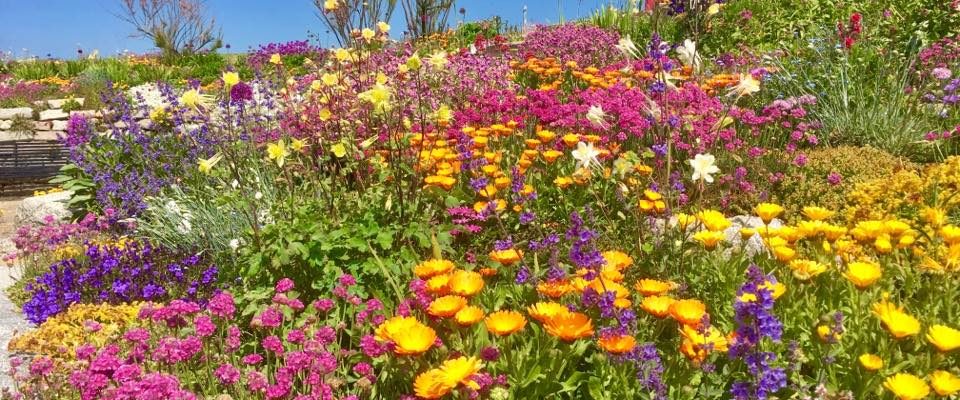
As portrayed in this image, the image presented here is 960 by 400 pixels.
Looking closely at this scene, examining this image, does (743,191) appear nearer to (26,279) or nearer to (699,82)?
(699,82)

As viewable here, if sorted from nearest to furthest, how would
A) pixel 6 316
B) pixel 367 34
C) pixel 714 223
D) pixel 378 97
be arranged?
pixel 714 223, pixel 378 97, pixel 367 34, pixel 6 316

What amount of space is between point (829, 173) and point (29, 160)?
29.7 ft

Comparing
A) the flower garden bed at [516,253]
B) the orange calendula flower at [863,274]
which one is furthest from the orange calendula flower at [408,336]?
the orange calendula flower at [863,274]

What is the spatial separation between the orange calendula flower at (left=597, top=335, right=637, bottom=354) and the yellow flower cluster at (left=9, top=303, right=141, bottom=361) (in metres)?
2.25

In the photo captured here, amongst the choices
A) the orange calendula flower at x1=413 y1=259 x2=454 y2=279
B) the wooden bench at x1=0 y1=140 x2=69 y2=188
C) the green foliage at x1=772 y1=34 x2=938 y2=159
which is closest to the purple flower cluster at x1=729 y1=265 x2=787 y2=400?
the orange calendula flower at x1=413 y1=259 x2=454 y2=279

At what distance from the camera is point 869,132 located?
18.1ft

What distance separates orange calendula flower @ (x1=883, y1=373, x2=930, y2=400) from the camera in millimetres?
1665

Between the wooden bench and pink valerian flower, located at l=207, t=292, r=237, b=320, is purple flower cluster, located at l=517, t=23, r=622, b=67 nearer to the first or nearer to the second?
pink valerian flower, located at l=207, t=292, r=237, b=320

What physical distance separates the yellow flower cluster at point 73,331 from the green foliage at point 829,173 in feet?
13.4

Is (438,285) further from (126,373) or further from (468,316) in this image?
(126,373)

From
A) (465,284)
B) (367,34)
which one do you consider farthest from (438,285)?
(367,34)

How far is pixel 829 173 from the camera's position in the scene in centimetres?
461

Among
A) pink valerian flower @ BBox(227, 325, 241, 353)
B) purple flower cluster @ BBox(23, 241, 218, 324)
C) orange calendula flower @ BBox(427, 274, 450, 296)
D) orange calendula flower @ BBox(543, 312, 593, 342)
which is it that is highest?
orange calendula flower @ BBox(427, 274, 450, 296)

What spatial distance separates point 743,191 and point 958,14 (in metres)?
4.40
